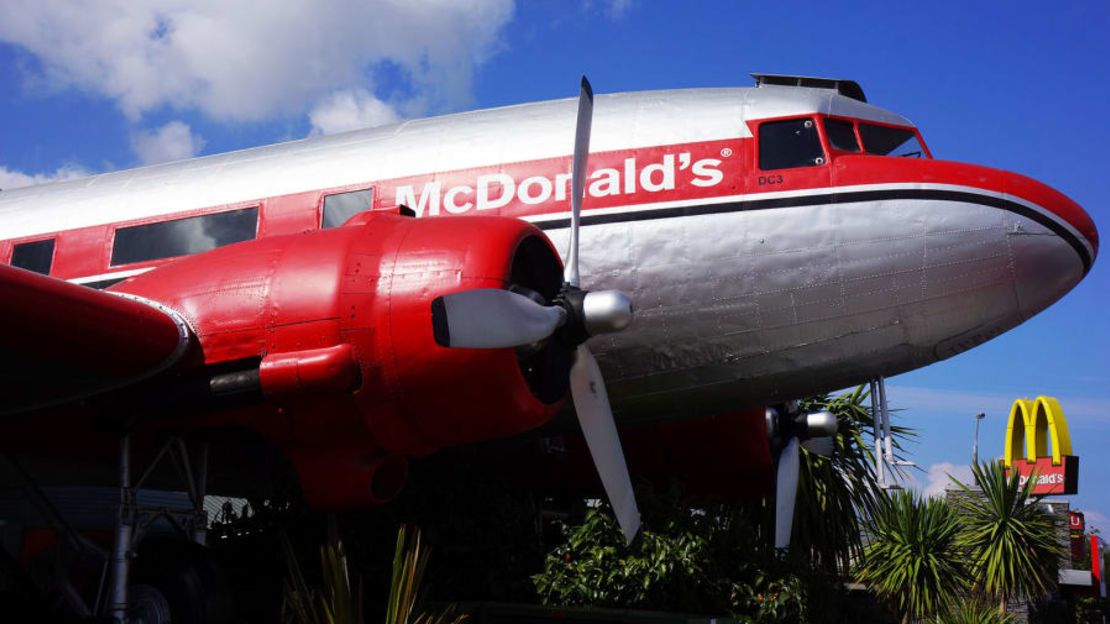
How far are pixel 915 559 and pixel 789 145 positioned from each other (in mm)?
12780

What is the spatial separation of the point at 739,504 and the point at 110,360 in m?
8.47

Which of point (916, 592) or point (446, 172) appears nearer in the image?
point (446, 172)

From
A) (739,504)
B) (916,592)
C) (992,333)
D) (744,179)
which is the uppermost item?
(744,179)

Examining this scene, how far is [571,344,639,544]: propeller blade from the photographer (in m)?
8.33

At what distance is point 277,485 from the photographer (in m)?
9.62

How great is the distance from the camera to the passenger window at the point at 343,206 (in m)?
9.77

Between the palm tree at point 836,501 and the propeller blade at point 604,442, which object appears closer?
the propeller blade at point 604,442

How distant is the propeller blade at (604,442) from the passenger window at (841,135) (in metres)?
3.11

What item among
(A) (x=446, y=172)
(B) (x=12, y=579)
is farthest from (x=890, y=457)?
(B) (x=12, y=579)

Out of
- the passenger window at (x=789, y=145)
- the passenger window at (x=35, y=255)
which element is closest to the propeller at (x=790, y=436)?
the passenger window at (x=789, y=145)

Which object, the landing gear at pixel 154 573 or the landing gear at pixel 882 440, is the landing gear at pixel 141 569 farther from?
the landing gear at pixel 882 440

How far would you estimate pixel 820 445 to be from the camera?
49.3 feet

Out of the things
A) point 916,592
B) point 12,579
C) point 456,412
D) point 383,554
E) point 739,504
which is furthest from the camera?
point 916,592

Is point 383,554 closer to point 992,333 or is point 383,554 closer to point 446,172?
point 446,172
